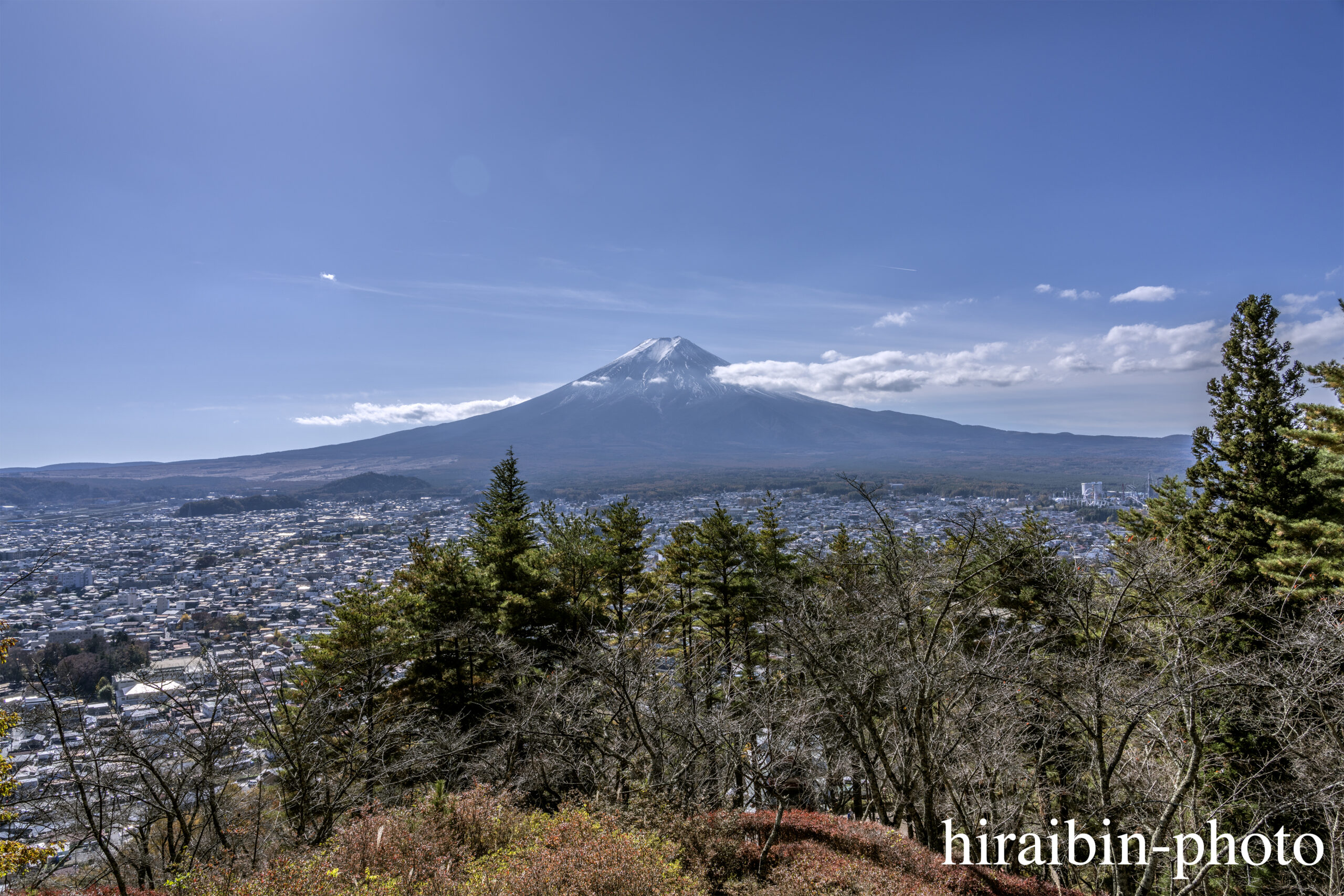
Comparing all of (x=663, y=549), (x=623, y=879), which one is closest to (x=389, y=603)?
(x=663, y=549)

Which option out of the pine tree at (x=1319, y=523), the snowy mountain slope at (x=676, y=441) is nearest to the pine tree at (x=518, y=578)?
the pine tree at (x=1319, y=523)

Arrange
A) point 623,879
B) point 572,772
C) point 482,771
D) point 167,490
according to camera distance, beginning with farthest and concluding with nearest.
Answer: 1. point 167,490
2. point 482,771
3. point 572,772
4. point 623,879

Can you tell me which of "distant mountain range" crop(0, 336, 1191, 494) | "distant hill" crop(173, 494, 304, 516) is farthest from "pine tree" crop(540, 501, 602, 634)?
"distant mountain range" crop(0, 336, 1191, 494)

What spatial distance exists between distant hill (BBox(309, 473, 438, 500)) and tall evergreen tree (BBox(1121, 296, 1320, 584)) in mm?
80381

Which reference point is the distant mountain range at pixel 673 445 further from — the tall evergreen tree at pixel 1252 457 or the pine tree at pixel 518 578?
the pine tree at pixel 518 578

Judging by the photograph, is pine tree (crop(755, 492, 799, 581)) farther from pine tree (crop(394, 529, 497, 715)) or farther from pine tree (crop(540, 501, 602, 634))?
pine tree (crop(394, 529, 497, 715))

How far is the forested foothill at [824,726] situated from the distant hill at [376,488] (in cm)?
7065

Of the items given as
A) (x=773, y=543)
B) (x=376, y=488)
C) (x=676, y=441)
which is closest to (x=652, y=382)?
(x=676, y=441)

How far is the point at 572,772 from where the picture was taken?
11.1 meters

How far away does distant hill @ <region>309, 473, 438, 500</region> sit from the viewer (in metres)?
78.2

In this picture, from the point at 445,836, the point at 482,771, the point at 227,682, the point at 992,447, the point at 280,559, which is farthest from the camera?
the point at 992,447

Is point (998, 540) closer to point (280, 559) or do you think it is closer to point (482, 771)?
point (482, 771)

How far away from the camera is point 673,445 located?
490 feet

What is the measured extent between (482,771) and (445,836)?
20.4ft
